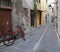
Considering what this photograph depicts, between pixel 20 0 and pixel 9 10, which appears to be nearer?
pixel 9 10

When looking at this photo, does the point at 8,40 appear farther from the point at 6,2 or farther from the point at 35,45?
the point at 6,2

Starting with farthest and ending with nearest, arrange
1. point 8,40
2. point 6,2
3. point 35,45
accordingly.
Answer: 1. point 6,2
2. point 8,40
3. point 35,45

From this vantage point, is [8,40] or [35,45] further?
[8,40]

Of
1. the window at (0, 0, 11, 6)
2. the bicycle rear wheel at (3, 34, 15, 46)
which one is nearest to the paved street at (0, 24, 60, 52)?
the bicycle rear wheel at (3, 34, 15, 46)

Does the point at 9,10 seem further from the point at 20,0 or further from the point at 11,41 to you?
the point at 11,41

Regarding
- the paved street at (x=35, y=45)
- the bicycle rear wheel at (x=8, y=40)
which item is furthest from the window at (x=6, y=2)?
the bicycle rear wheel at (x=8, y=40)

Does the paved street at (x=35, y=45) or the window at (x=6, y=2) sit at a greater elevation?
the window at (x=6, y=2)

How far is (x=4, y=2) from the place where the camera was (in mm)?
15781

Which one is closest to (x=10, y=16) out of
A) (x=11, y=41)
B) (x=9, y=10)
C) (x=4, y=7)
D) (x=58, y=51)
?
(x=9, y=10)

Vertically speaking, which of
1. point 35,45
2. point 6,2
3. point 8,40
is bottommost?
point 35,45

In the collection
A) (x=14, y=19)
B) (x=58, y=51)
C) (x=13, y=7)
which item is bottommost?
(x=58, y=51)

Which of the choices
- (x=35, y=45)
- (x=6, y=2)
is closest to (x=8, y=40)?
(x=35, y=45)

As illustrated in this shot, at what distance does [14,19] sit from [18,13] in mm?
962

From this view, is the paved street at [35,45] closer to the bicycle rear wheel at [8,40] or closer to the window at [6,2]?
the bicycle rear wheel at [8,40]
